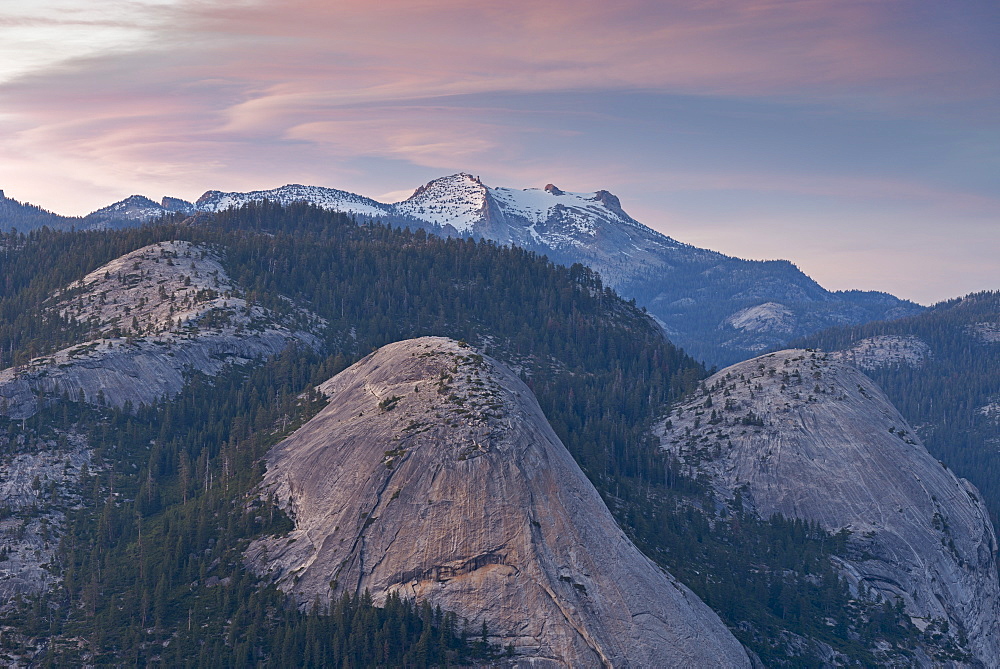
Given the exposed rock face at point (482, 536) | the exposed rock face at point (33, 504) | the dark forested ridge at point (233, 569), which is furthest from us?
the exposed rock face at point (33, 504)

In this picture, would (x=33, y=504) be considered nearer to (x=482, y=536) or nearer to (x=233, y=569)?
(x=233, y=569)

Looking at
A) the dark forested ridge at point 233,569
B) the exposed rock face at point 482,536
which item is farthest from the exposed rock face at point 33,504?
the exposed rock face at point 482,536

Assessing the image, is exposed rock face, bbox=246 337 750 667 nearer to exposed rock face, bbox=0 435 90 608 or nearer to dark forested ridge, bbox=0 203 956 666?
dark forested ridge, bbox=0 203 956 666

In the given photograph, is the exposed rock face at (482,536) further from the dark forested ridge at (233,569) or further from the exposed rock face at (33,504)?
the exposed rock face at (33,504)

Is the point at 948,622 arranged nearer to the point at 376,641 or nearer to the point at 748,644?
the point at 748,644

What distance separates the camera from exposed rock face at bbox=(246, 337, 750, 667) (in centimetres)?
12681

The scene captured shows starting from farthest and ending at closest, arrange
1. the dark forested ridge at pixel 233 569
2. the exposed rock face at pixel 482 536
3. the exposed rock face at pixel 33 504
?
the exposed rock face at pixel 33 504, the exposed rock face at pixel 482 536, the dark forested ridge at pixel 233 569

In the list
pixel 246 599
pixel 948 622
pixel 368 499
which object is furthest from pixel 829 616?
pixel 246 599

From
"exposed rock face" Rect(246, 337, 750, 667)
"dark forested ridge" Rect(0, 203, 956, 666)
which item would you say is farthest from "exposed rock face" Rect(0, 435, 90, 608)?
"exposed rock face" Rect(246, 337, 750, 667)

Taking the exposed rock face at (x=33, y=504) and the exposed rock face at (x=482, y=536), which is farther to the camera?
the exposed rock face at (x=33, y=504)

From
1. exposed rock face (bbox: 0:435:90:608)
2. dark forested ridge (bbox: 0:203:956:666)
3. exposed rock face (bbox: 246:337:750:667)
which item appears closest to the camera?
dark forested ridge (bbox: 0:203:956:666)

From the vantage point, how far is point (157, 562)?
14512cm

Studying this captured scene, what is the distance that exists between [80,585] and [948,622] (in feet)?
487

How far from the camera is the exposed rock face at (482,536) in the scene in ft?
416
